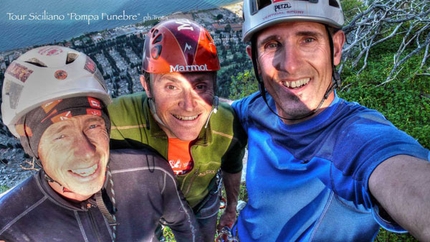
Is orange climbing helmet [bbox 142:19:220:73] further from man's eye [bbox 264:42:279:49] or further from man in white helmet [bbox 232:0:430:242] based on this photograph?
man's eye [bbox 264:42:279:49]

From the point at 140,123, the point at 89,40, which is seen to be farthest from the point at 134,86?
the point at 140,123

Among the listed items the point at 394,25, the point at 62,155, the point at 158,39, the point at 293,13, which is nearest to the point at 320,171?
the point at 293,13

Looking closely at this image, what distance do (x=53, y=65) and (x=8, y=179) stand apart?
12163 mm

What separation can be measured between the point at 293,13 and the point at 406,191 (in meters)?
1.30

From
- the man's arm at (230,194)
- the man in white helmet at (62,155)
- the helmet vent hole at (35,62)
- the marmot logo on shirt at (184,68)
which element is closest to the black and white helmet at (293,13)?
the marmot logo on shirt at (184,68)

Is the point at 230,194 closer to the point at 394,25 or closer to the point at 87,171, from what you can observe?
the point at 87,171

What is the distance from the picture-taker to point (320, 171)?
5.88ft

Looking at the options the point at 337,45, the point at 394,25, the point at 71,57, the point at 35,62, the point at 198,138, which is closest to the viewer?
the point at 35,62

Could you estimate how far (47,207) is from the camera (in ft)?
6.07

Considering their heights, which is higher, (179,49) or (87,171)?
(179,49)

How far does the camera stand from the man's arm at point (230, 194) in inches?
133

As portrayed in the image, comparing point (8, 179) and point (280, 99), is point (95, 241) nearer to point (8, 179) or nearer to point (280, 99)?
point (280, 99)

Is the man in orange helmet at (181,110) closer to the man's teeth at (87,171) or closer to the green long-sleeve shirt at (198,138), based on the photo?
A: the green long-sleeve shirt at (198,138)

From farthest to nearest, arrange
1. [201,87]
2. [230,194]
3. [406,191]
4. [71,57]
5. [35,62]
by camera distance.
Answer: [230,194], [201,87], [71,57], [35,62], [406,191]
